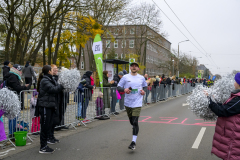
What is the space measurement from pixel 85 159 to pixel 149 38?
3724cm

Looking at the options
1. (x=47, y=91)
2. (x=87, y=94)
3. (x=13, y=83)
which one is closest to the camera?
(x=47, y=91)

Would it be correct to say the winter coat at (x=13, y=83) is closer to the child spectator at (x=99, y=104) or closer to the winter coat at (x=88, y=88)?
the winter coat at (x=88, y=88)

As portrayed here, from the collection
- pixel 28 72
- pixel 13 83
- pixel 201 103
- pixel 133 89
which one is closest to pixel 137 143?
pixel 133 89

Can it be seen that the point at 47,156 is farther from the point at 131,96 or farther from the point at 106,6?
the point at 106,6

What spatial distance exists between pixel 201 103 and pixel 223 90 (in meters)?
0.38

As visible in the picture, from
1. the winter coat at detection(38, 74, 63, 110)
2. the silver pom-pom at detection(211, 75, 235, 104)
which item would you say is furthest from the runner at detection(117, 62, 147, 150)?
the silver pom-pom at detection(211, 75, 235, 104)

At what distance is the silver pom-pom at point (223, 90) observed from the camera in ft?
12.2

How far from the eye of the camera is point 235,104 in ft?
11.1

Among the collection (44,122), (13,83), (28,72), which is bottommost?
(44,122)

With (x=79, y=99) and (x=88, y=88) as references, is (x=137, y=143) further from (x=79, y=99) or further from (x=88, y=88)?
(x=88, y=88)

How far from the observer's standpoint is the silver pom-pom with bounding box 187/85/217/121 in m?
3.74

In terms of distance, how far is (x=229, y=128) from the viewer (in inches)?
135

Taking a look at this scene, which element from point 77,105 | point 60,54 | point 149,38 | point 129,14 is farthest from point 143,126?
point 149,38

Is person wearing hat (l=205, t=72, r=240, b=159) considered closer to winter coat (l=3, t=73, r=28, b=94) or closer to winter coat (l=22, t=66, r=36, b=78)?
winter coat (l=3, t=73, r=28, b=94)
